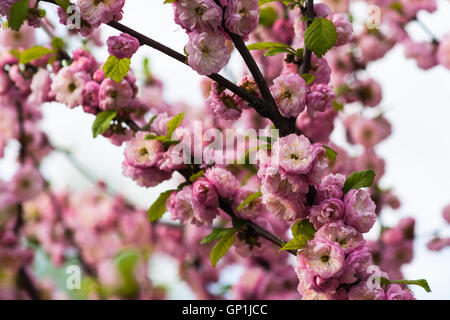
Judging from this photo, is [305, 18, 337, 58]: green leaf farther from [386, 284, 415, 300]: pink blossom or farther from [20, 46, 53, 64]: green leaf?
[20, 46, 53, 64]: green leaf

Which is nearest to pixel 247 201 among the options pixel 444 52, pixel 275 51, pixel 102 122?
pixel 275 51

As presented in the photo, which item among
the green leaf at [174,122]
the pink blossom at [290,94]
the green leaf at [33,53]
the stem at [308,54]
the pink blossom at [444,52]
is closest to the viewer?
the pink blossom at [290,94]

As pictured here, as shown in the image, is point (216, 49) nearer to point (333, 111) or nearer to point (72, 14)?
point (72, 14)

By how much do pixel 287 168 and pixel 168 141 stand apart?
398mm

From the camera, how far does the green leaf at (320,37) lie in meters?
0.96

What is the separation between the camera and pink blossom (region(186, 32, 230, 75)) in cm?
84

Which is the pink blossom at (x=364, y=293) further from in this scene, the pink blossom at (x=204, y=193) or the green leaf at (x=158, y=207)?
the green leaf at (x=158, y=207)

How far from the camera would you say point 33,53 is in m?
1.40

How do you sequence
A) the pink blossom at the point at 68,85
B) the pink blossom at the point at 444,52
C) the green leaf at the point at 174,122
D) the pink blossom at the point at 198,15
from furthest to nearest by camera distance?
1. the pink blossom at the point at 444,52
2. the pink blossom at the point at 68,85
3. the green leaf at the point at 174,122
4. the pink blossom at the point at 198,15

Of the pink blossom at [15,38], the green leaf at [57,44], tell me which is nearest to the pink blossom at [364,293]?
the green leaf at [57,44]

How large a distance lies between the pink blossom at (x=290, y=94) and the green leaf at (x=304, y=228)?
216 millimetres

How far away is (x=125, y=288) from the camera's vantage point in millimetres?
1036

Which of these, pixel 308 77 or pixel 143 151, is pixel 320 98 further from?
pixel 143 151
